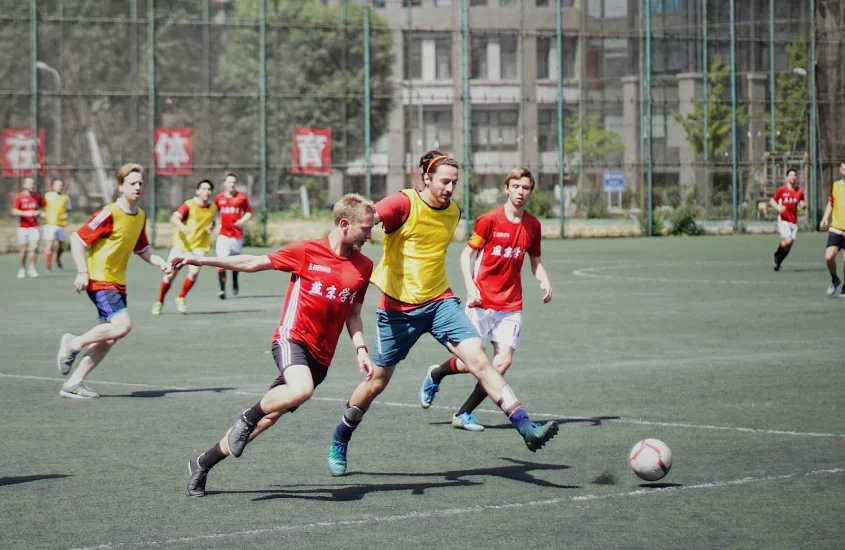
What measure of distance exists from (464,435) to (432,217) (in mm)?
1817

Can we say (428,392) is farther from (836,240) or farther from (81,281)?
(836,240)

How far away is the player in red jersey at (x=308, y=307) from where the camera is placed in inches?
299

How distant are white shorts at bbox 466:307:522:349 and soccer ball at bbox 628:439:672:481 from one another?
2.66 m

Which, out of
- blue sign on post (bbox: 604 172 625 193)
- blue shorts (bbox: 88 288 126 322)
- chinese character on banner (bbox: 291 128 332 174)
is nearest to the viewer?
blue shorts (bbox: 88 288 126 322)

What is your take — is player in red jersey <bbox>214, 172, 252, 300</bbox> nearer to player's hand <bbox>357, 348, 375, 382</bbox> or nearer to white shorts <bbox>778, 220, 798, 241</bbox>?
white shorts <bbox>778, 220, 798, 241</bbox>

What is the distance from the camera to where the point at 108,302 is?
40.1ft

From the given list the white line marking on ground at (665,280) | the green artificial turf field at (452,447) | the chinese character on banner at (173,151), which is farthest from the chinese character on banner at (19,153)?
the green artificial turf field at (452,447)

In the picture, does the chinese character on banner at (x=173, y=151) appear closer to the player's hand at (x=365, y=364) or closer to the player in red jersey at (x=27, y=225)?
the player in red jersey at (x=27, y=225)

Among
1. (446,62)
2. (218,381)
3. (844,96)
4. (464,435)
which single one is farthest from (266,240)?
(464,435)

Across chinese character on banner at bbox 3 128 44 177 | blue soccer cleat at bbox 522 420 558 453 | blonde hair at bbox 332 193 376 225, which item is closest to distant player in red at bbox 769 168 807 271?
blue soccer cleat at bbox 522 420 558 453

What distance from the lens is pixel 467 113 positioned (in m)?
46.5

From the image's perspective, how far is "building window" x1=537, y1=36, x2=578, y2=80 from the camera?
4881 centimetres

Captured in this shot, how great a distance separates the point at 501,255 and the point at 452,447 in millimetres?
1920

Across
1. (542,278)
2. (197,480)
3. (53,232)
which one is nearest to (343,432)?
(197,480)
